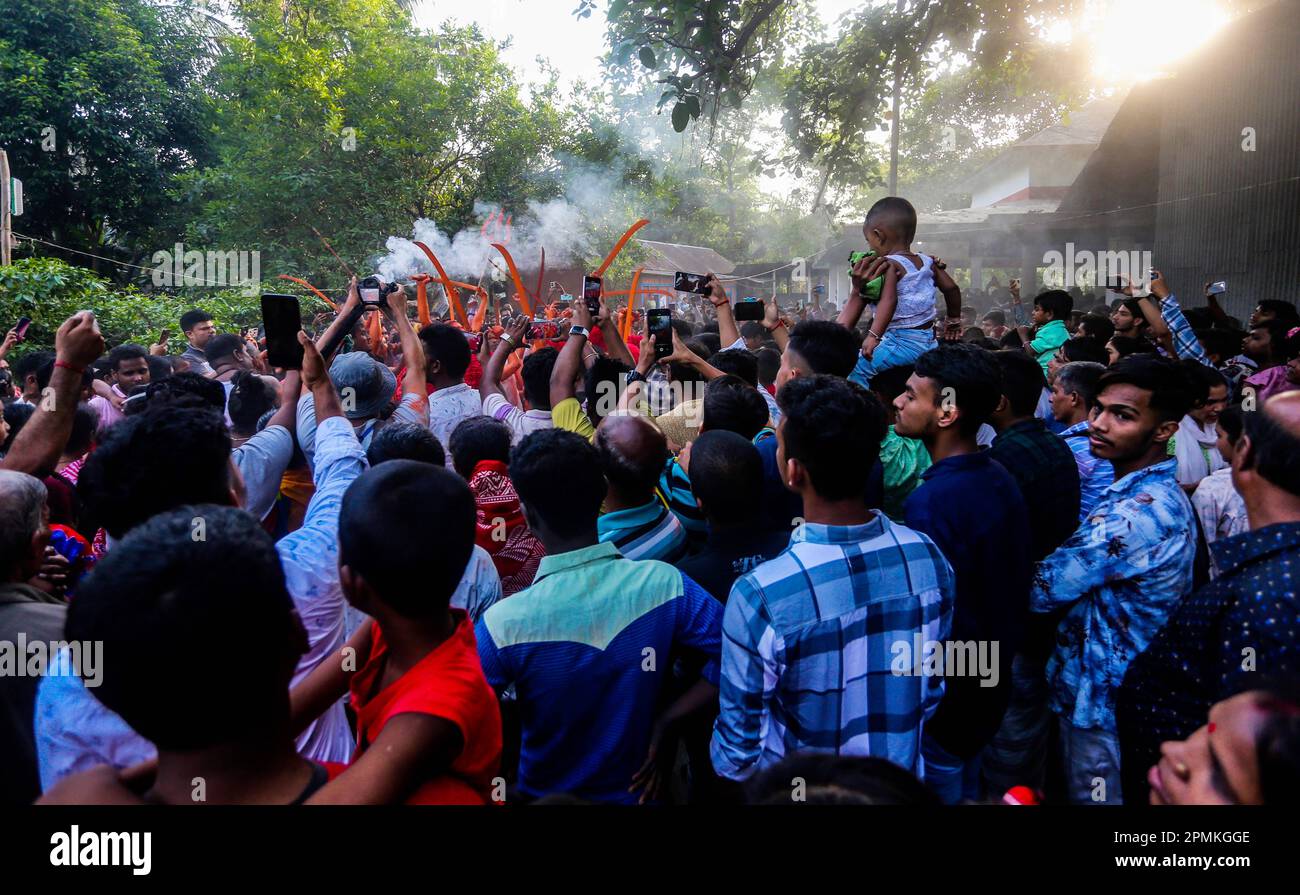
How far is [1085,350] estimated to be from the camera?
616 cm

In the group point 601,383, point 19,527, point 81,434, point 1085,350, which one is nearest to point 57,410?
point 19,527

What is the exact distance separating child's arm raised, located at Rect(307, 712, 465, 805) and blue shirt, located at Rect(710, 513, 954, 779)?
34.1 inches

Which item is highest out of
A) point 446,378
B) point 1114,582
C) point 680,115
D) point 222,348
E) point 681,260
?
point 681,260

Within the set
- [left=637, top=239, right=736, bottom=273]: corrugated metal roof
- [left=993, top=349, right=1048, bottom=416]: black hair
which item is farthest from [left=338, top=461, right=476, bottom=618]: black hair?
[left=637, top=239, right=736, bottom=273]: corrugated metal roof

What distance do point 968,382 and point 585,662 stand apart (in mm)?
1600

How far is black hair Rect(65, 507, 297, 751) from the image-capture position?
1198mm

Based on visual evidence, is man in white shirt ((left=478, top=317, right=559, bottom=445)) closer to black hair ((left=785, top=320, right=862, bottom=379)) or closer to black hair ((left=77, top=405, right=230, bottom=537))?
black hair ((left=785, top=320, right=862, bottom=379))

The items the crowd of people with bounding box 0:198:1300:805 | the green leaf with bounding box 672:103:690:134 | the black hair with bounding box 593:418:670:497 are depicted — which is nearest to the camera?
the crowd of people with bounding box 0:198:1300:805

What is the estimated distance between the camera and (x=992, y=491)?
2668mm

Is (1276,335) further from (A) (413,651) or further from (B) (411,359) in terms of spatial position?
(A) (413,651)

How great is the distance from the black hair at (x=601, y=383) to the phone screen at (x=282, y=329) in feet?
5.34

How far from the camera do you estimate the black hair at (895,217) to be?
183 inches

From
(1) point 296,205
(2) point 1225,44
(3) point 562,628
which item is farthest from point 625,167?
(3) point 562,628

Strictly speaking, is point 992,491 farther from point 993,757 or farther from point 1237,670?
point 993,757
